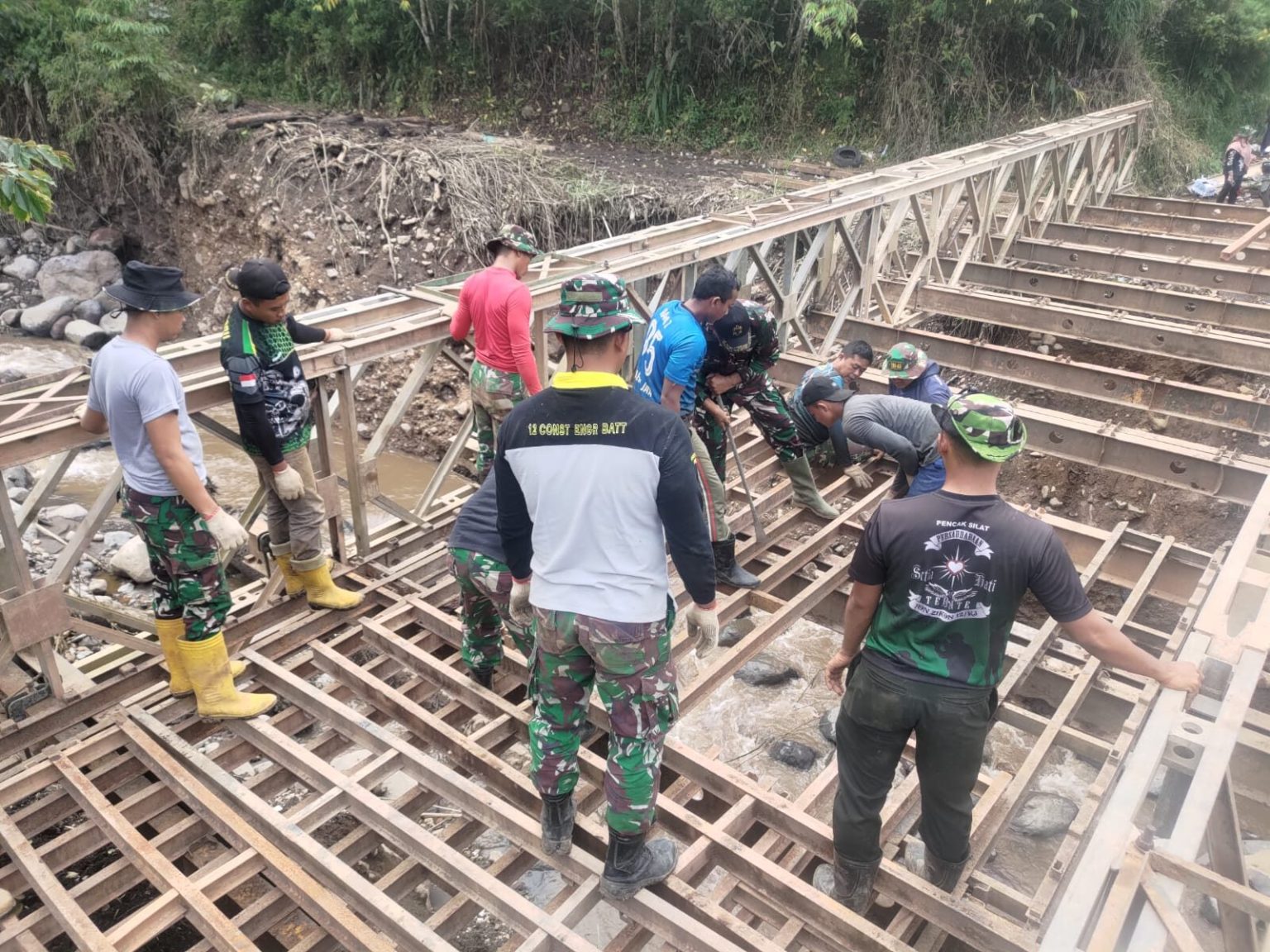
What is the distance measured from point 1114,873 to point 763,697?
3319mm

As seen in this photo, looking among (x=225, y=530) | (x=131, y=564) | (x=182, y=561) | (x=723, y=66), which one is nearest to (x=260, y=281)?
(x=225, y=530)

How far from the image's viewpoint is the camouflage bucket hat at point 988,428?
2.36m

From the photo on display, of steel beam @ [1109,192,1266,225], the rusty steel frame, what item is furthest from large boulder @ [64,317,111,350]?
steel beam @ [1109,192,1266,225]

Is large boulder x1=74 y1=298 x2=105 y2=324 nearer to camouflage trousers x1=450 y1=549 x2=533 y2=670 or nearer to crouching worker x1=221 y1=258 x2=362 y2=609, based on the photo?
crouching worker x1=221 y1=258 x2=362 y2=609

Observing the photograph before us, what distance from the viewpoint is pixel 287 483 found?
391 cm

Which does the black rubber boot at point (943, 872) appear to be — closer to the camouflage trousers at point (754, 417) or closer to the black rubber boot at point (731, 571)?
the black rubber boot at point (731, 571)

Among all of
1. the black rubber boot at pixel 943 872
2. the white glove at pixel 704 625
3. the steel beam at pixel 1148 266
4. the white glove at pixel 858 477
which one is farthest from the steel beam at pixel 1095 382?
the white glove at pixel 704 625

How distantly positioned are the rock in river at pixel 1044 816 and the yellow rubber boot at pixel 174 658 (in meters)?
3.74

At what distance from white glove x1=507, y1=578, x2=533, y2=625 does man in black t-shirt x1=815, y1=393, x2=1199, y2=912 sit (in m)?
1.07

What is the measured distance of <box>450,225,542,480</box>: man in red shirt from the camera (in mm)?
4496

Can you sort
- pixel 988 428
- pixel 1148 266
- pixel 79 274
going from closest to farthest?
pixel 988 428
pixel 1148 266
pixel 79 274

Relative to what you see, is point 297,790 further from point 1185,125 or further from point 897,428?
point 1185,125

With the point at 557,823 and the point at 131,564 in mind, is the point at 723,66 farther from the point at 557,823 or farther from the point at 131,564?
the point at 557,823

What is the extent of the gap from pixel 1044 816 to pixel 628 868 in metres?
2.56
